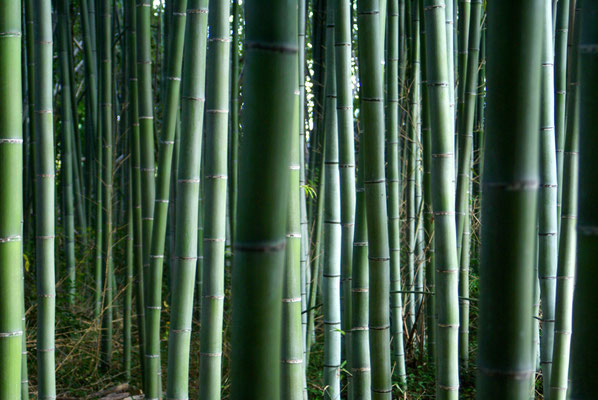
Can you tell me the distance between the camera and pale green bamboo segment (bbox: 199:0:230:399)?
1.50 m

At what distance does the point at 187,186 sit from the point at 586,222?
111 centimetres

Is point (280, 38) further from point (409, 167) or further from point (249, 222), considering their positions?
point (409, 167)

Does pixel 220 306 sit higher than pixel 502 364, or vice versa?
pixel 502 364

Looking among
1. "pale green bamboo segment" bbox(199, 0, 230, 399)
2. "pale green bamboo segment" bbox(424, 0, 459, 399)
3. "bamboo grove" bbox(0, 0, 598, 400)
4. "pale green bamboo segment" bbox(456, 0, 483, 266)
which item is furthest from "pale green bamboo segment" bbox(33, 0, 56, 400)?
"pale green bamboo segment" bbox(456, 0, 483, 266)

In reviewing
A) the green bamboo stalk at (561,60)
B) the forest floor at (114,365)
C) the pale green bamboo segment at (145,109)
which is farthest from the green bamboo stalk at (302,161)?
the green bamboo stalk at (561,60)

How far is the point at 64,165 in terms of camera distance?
3.52m

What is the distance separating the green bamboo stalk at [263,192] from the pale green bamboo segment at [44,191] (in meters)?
1.22

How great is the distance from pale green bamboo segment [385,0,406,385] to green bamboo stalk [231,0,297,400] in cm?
154

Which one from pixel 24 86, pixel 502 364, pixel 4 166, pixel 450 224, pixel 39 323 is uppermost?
pixel 24 86

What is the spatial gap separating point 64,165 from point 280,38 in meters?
3.13

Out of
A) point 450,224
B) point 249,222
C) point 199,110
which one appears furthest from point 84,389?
point 249,222

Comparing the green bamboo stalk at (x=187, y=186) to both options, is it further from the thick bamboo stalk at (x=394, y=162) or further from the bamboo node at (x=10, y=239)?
the thick bamboo stalk at (x=394, y=162)

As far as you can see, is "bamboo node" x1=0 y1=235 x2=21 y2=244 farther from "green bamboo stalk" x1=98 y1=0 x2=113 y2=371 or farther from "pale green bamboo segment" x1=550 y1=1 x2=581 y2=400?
"green bamboo stalk" x1=98 y1=0 x2=113 y2=371

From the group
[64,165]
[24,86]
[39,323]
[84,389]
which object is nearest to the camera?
[39,323]
